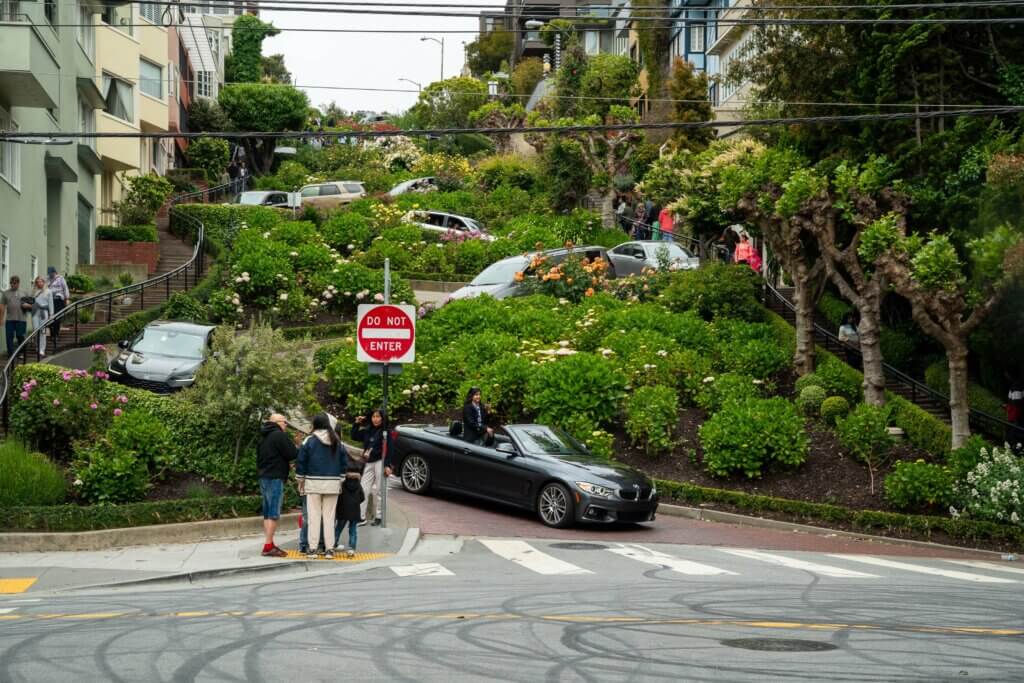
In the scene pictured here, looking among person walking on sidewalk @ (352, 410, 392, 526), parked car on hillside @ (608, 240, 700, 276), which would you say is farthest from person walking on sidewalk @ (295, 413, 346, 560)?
parked car on hillside @ (608, 240, 700, 276)

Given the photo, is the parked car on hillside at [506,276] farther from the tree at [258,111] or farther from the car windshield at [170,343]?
the tree at [258,111]

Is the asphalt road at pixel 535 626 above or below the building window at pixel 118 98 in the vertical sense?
below

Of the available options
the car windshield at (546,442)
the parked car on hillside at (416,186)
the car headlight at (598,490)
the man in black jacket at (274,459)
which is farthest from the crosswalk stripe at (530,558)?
the parked car on hillside at (416,186)

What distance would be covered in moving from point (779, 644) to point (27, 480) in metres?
9.87

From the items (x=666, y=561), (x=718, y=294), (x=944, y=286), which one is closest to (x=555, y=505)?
(x=666, y=561)

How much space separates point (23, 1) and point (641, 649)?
22861 mm

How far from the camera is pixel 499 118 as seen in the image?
70.5 metres

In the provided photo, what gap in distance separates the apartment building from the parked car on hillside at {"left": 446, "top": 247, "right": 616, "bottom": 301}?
1025cm

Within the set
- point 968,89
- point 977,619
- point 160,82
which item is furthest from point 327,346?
point 160,82

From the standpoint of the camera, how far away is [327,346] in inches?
1184

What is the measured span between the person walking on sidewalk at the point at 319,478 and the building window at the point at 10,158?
17212 mm

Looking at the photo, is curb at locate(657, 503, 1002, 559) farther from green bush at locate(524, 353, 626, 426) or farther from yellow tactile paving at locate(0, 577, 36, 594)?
yellow tactile paving at locate(0, 577, 36, 594)

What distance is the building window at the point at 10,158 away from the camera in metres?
30.2

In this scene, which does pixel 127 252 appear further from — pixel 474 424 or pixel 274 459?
pixel 274 459
